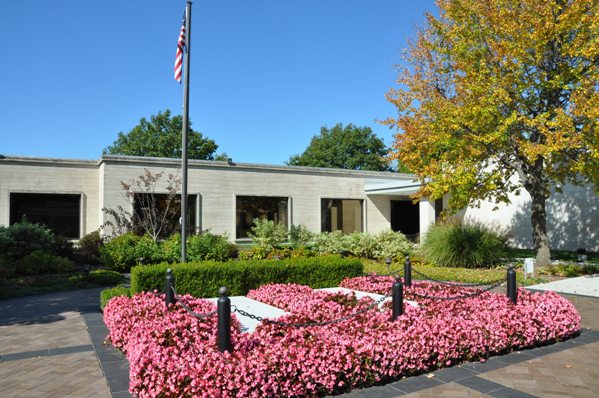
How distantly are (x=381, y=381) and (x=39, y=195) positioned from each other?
17601 mm

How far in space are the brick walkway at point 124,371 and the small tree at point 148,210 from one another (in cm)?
1025

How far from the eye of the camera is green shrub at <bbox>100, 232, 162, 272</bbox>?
1516cm

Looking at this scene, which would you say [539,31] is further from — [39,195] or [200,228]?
[39,195]

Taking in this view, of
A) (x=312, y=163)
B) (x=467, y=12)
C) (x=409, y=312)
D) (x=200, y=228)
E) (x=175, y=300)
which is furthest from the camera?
(x=312, y=163)

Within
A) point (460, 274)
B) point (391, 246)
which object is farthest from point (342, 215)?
point (460, 274)

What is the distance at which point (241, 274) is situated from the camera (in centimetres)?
1027

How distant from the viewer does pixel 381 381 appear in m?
5.14

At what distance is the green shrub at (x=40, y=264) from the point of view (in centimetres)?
1432

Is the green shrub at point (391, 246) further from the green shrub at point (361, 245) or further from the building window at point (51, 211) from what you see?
the building window at point (51, 211)

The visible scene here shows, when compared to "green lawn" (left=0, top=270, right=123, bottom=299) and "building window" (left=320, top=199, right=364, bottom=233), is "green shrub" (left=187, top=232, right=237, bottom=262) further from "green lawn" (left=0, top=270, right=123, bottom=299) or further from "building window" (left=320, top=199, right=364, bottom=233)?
"building window" (left=320, top=199, right=364, bottom=233)

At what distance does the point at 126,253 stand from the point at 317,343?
38.3 feet

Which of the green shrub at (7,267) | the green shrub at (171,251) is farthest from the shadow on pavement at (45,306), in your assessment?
the green shrub at (171,251)

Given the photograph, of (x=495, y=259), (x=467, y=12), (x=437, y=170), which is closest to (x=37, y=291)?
(x=437, y=170)

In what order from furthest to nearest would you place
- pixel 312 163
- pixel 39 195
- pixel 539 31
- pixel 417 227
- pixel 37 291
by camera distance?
pixel 312 163, pixel 417 227, pixel 39 195, pixel 539 31, pixel 37 291
